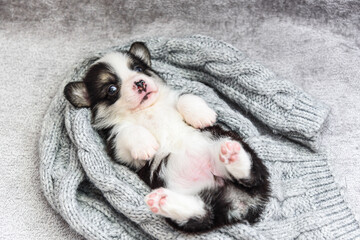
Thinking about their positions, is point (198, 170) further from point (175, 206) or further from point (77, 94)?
point (77, 94)

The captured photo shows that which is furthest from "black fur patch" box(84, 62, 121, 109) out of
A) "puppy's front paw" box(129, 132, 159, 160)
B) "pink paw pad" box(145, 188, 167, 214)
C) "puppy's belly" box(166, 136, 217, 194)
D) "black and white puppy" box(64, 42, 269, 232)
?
"pink paw pad" box(145, 188, 167, 214)

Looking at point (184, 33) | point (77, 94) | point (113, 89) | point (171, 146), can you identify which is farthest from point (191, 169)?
point (184, 33)

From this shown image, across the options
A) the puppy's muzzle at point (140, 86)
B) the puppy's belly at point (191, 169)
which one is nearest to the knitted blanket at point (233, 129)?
the puppy's belly at point (191, 169)

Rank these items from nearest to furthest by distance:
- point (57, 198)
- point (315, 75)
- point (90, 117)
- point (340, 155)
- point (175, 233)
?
point (175, 233)
point (57, 198)
point (90, 117)
point (340, 155)
point (315, 75)

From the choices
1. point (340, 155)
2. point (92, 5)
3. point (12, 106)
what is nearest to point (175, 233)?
point (340, 155)

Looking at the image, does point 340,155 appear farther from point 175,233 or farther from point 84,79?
point 84,79

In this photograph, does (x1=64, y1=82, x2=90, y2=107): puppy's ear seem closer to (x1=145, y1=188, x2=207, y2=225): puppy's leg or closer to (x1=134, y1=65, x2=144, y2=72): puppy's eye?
(x1=134, y1=65, x2=144, y2=72): puppy's eye
